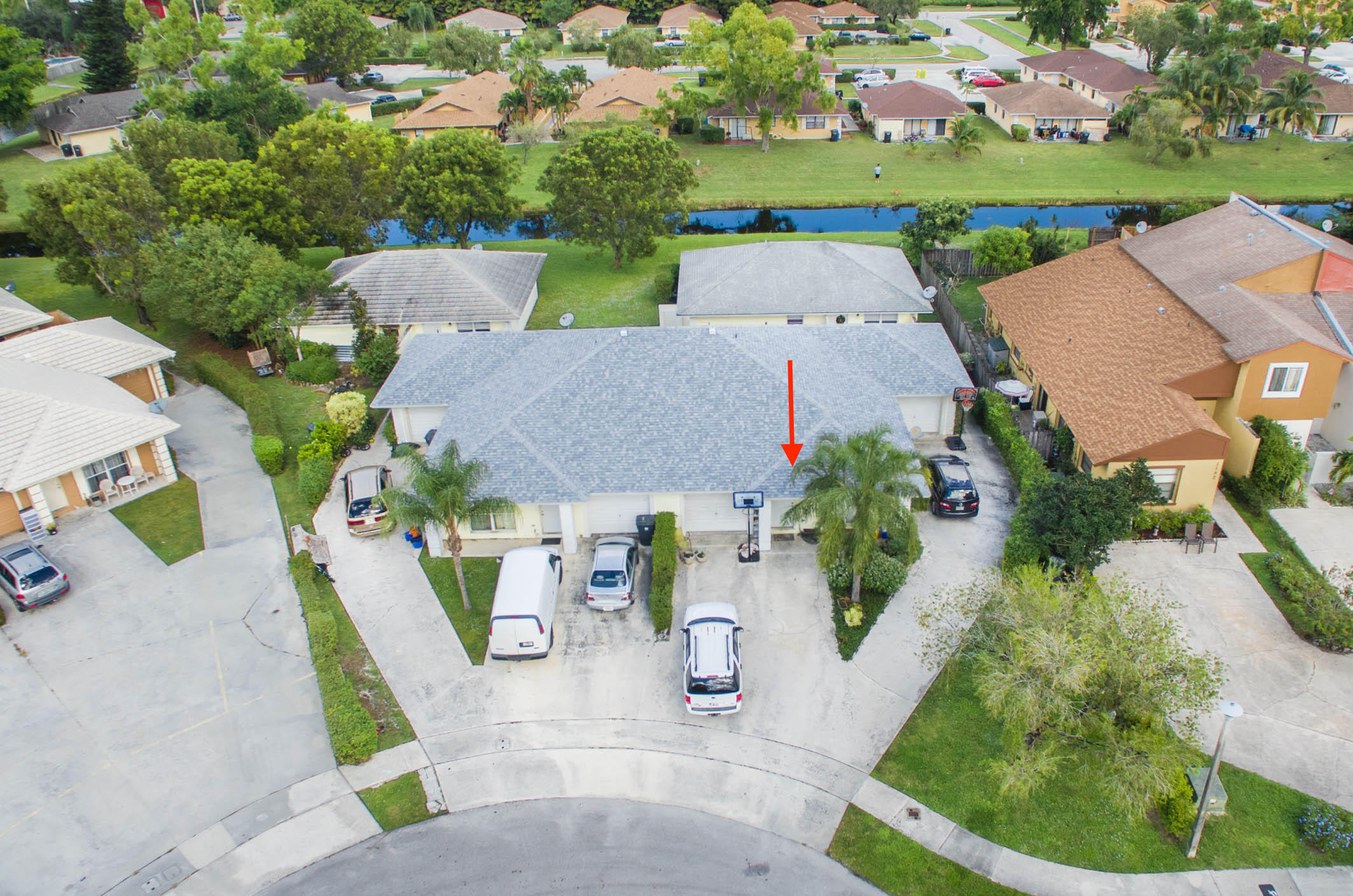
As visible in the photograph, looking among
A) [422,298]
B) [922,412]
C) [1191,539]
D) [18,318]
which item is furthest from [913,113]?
[18,318]

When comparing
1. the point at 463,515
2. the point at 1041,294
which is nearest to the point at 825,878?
the point at 463,515

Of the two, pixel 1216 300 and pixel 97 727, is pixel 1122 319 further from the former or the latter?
pixel 97 727

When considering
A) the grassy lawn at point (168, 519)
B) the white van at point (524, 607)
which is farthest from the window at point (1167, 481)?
the grassy lawn at point (168, 519)

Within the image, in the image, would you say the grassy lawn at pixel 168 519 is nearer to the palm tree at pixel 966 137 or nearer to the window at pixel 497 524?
the window at pixel 497 524

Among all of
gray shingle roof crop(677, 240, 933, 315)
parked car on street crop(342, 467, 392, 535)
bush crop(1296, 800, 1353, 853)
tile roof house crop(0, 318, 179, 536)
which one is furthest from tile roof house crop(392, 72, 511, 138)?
bush crop(1296, 800, 1353, 853)

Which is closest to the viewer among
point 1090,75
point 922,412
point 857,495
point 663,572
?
point 857,495

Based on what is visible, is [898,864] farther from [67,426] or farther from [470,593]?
[67,426]
